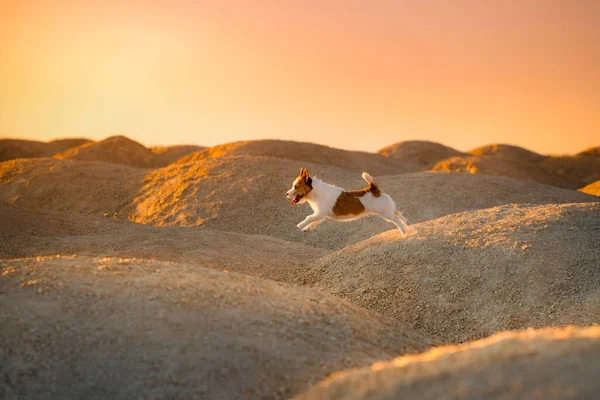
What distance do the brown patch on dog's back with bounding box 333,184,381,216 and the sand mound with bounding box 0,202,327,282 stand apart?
3.22 m

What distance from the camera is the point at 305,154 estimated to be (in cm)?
3328

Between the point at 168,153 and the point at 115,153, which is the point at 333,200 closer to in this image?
the point at 115,153

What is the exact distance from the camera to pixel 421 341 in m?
7.91

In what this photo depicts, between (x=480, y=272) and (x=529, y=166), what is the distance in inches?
1479

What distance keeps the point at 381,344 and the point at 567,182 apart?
43155 millimetres

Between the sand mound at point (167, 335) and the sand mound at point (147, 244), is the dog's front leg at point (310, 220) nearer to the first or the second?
the sand mound at point (167, 335)

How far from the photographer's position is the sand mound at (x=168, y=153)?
141 ft

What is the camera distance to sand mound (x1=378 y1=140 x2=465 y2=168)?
5131cm

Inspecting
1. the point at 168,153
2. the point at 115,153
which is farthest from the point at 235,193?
the point at 168,153

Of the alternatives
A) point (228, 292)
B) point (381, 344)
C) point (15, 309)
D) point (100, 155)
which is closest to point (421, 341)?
point (381, 344)

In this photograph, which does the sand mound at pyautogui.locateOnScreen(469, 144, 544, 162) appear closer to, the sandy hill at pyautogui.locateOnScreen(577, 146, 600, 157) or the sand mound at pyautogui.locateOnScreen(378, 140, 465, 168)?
the sand mound at pyautogui.locateOnScreen(378, 140, 465, 168)

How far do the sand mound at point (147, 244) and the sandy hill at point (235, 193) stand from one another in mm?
2532

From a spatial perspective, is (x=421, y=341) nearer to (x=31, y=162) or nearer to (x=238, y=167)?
(x=238, y=167)

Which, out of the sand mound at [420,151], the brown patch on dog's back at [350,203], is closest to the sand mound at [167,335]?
the brown patch on dog's back at [350,203]
